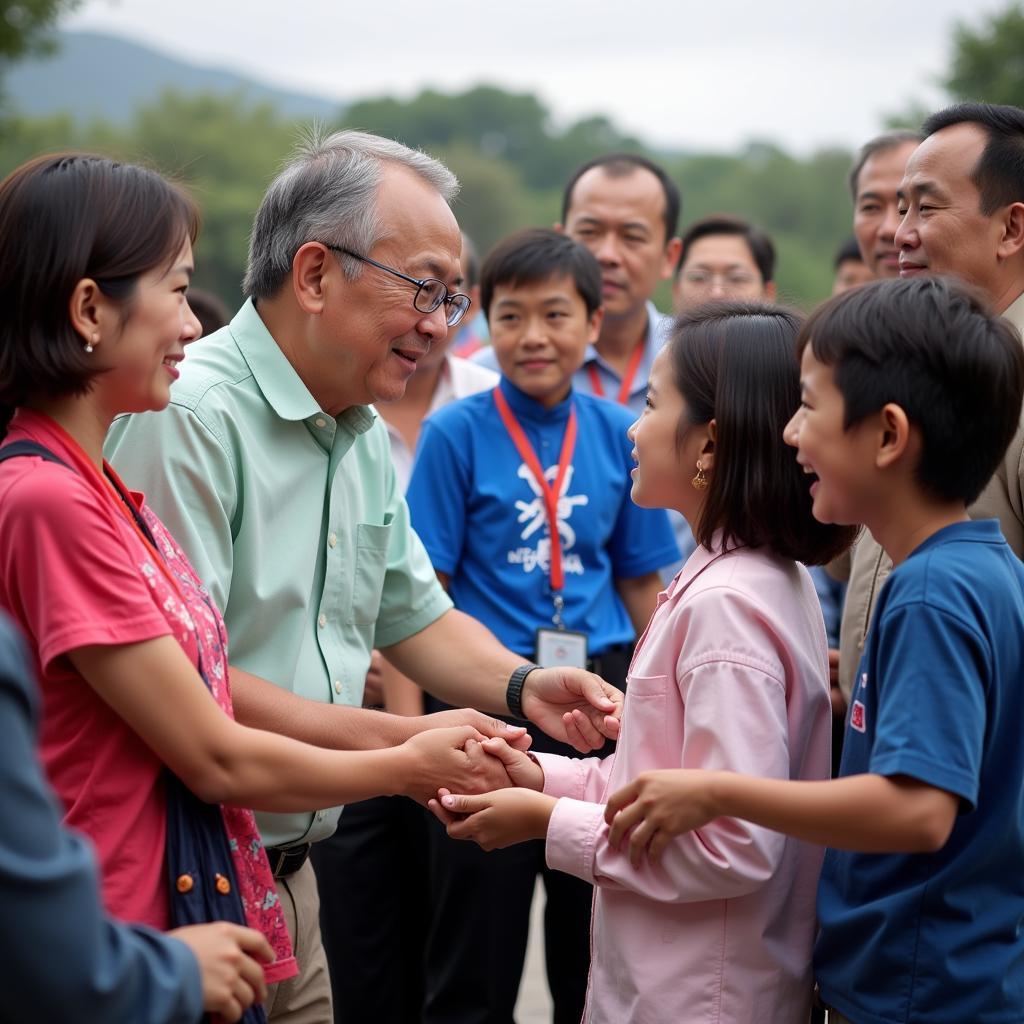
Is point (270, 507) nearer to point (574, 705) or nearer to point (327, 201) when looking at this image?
point (327, 201)

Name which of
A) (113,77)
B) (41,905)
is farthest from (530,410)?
(113,77)

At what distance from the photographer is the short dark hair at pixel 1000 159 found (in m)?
2.94

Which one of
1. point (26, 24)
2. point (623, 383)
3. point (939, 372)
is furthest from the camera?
point (26, 24)

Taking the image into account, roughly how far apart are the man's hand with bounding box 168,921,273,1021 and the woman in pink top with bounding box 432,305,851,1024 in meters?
0.58

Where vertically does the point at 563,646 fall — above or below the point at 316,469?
below

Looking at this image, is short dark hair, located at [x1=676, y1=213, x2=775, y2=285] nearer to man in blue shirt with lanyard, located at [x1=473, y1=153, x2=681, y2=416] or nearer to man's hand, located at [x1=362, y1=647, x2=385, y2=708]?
man in blue shirt with lanyard, located at [x1=473, y1=153, x2=681, y2=416]

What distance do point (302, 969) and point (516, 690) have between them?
0.73 metres

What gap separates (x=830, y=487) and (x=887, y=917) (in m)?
0.63

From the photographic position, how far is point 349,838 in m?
3.92

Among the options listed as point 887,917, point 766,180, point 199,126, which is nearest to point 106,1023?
point 887,917

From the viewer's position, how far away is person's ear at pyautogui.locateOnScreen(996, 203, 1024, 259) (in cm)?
293

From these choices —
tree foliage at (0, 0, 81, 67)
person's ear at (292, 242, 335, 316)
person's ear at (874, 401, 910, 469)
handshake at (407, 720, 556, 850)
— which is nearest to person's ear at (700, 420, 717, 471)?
person's ear at (874, 401, 910, 469)

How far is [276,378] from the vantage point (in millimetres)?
2676

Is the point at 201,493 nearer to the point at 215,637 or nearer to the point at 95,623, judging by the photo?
the point at 215,637
